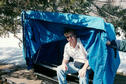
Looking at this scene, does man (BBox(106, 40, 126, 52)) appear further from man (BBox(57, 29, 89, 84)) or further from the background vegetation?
the background vegetation

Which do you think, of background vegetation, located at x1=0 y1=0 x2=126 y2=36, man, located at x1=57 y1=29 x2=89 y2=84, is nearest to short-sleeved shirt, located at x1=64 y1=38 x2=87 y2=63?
man, located at x1=57 y1=29 x2=89 y2=84

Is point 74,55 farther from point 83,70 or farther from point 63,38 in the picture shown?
point 63,38

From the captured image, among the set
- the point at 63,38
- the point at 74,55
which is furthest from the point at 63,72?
the point at 63,38

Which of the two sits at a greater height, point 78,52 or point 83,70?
point 78,52

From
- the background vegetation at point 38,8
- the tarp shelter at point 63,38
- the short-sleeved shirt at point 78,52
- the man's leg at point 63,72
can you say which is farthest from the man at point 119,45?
the background vegetation at point 38,8

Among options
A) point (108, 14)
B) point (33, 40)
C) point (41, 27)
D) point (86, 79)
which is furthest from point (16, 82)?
point (108, 14)

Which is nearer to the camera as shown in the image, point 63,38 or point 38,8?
point 63,38

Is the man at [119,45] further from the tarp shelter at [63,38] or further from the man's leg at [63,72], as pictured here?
the man's leg at [63,72]

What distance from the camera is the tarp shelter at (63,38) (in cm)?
388

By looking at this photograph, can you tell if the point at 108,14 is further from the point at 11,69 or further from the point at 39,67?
the point at 11,69

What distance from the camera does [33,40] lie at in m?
5.19

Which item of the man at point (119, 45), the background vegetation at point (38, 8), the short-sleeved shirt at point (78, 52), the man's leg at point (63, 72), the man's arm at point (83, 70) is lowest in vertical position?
the man's leg at point (63, 72)

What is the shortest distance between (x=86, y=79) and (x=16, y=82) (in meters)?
2.10

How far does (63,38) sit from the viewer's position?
17.0ft
